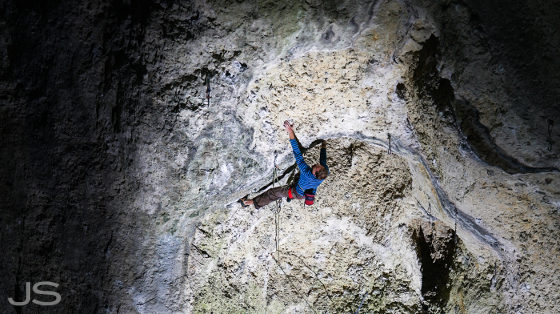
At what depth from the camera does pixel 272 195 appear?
146 inches

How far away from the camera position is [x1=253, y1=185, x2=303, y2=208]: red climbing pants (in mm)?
3664

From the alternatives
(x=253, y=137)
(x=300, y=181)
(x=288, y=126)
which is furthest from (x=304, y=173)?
(x=253, y=137)

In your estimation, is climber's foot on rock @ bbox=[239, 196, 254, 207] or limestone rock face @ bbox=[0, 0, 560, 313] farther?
climber's foot on rock @ bbox=[239, 196, 254, 207]

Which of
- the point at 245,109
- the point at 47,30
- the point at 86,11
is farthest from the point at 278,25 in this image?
the point at 47,30

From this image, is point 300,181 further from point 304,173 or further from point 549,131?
point 549,131

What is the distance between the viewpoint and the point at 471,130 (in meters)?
2.94

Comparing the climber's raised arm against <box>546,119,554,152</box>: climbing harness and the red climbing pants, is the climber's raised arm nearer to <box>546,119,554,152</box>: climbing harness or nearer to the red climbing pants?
the red climbing pants

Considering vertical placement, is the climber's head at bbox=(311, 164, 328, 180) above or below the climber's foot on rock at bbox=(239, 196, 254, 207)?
above

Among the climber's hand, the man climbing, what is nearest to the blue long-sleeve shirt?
the man climbing

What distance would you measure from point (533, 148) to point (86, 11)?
333 centimetres

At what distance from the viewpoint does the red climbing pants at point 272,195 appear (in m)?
3.66

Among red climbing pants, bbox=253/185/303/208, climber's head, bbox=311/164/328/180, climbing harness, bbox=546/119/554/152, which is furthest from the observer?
red climbing pants, bbox=253/185/303/208

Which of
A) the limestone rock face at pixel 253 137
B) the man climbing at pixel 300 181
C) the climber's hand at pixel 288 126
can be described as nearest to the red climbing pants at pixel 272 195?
the man climbing at pixel 300 181

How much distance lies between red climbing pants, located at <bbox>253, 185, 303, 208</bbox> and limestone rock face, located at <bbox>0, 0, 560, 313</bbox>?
4.3 inches
